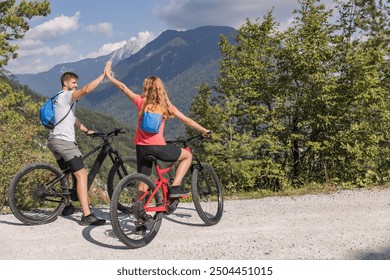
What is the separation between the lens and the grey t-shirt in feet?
19.4

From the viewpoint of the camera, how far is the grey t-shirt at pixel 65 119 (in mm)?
5906

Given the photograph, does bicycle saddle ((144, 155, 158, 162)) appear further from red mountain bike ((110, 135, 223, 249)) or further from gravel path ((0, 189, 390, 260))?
gravel path ((0, 189, 390, 260))

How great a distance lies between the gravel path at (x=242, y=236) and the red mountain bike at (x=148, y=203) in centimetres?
17

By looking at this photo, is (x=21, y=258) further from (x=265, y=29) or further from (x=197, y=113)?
(x=265, y=29)

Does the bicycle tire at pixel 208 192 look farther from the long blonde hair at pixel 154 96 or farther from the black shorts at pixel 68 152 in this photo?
the black shorts at pixel 68 152

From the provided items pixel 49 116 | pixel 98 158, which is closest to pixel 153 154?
pixel 98 158

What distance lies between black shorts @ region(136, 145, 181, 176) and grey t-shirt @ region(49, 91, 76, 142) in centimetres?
125

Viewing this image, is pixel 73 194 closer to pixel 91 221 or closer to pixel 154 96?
pixel 91 221

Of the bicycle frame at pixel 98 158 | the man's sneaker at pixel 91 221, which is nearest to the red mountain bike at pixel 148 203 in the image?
the man's sneaker at pixel 91 221

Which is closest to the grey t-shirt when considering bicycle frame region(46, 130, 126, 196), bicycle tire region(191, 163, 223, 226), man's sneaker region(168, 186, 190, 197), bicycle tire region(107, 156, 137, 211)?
bicycle frame region(46, 130, 126, 196)

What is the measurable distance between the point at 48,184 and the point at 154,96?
2334 mm

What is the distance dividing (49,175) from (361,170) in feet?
24.8

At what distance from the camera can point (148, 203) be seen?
214 inches

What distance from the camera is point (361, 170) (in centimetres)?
1022
